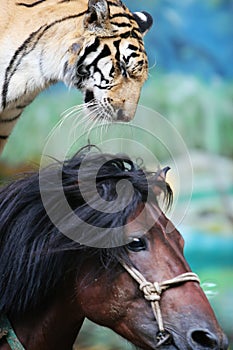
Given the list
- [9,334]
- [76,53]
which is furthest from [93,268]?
[76,53]

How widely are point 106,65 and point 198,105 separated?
163cm

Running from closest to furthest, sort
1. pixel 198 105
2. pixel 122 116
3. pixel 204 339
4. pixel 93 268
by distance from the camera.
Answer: pixel 204 339 → pixel 93 268 → pixel 122 116 → pixel 198 105

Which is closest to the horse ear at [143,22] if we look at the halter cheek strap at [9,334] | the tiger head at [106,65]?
the tiger head at [106,65]

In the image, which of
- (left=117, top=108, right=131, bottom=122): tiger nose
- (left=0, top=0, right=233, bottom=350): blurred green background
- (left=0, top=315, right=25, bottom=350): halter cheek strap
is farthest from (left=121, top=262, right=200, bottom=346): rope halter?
(left=0, top=0, right=233, bottom=350): blurred green background

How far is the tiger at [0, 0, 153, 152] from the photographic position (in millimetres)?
2541

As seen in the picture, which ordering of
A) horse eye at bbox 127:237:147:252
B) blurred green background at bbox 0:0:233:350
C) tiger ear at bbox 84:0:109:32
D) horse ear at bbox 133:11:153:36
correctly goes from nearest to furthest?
horse eye at bbox 127:237:147:252 → tiger ear at bbox 84:0:109:32 → horse ear at bbox 133:11:153:36 → blurred green background at bbox 0:0:233:350

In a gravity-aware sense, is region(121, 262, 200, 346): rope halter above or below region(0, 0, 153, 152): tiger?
below

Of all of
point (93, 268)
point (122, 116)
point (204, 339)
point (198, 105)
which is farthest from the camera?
point (198, 105)

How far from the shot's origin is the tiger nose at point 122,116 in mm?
2527

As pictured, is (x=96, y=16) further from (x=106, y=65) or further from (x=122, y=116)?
(x=122, y=116)

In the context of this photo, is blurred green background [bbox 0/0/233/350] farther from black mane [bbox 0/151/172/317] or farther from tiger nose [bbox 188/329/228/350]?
tiger nose [bbox 188/329/228/350]

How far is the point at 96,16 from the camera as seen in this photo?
254 cm

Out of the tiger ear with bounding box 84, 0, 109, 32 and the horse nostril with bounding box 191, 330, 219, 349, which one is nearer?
the horse nostril with bounding box 191, 330, 219, 349

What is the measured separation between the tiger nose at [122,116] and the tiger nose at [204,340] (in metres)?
1.08
